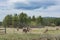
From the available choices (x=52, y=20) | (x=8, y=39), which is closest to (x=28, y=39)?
(x=8, y=39)

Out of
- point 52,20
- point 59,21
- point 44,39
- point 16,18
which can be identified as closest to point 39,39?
point 44,39

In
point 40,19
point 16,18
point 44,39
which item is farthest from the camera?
point 40,19

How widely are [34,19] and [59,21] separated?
916 centimetres

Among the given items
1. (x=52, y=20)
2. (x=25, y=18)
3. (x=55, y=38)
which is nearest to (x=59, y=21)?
(x=52, y=20)

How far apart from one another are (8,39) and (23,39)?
1.17 m

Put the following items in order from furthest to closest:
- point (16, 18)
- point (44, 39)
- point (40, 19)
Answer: point (40, 19) → point (16, 18) → point (44, 39)

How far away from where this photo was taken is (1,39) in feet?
48.1

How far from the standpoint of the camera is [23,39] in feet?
48.3

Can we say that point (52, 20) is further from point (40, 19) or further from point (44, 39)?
point (44, 39)

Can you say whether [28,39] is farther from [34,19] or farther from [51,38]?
[34,19]

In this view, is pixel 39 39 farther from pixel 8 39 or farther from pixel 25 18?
pixel 25 18

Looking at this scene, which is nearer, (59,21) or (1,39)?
(1,39)

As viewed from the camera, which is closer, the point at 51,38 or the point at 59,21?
the point at 51,38

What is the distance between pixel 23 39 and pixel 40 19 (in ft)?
175
